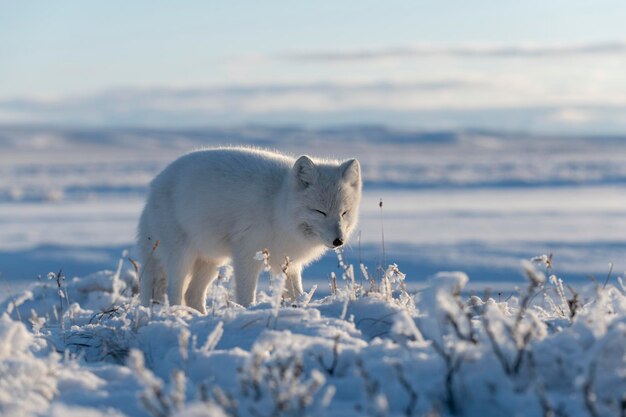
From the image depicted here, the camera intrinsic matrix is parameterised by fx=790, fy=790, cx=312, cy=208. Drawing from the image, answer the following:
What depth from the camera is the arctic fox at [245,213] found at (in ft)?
16.7

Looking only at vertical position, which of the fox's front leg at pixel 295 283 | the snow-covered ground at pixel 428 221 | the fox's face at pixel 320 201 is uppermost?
the fox's face at pixel 320 201

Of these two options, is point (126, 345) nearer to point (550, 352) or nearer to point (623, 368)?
point (550, 352)

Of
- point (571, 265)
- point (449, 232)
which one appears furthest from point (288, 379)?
point (449, 232)

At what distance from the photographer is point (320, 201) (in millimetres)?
5051

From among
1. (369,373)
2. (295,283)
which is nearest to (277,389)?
(369,373)

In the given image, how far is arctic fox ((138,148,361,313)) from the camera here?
16.7 ft

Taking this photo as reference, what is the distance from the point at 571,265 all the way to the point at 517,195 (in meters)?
9.35

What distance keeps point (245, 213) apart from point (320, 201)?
20.2 inches

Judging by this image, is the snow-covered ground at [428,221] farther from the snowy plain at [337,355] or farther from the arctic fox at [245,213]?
the snowy plain at [337,355]

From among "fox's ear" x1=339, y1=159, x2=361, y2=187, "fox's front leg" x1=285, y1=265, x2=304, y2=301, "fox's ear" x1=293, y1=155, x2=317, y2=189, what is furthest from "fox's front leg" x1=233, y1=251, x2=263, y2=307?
"fox's ear" x1=339, y1=159, x2=361, y2=187

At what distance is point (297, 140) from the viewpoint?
69375mm

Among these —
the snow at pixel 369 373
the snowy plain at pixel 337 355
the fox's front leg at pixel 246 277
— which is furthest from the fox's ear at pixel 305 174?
the snow at pixel 369 373

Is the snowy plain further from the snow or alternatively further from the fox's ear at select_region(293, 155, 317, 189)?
the fox's ear at select_region(293, 155, 317, 189)

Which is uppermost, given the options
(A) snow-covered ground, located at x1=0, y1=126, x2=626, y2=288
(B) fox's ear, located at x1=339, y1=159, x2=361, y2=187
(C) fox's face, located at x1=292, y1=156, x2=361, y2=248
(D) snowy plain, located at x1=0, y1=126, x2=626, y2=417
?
(B) fox's ear, located at x1=339, y1=159, x2=361, y2=187
